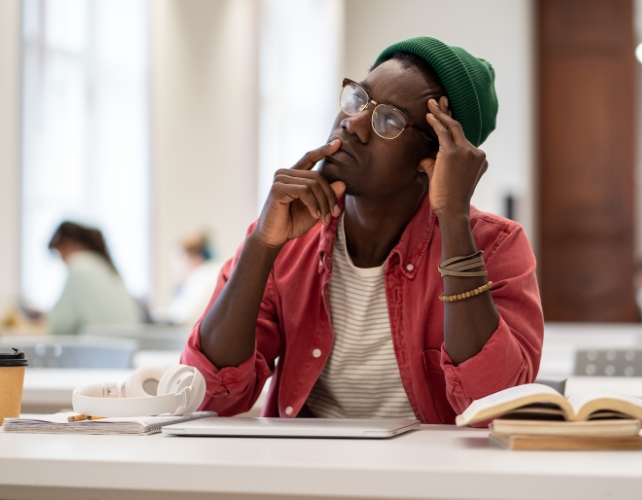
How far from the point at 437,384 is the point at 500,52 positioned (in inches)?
303

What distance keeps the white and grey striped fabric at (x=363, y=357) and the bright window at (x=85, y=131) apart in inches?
153

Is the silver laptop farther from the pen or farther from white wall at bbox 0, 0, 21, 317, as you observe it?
white wall at bbox 0, 0, 21, 317

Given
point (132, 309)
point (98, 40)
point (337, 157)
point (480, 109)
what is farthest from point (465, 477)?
point (98, 40)

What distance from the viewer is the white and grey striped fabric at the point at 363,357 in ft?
5.11

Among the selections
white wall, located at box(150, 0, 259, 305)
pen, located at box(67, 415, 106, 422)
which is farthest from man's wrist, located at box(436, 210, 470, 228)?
white wall, located at box(150, 0, 259, 305)

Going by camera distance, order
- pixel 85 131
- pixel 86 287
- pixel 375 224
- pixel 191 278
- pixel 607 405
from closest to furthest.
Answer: pixel 607 405 → pixel 375 224 → pixel 86 287 → pixel 85 131 → pixel 191 278

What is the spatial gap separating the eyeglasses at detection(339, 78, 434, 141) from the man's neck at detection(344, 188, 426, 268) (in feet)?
0.45

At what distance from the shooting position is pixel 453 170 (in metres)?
1.40

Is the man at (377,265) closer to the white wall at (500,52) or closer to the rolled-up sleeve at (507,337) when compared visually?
the rolled-up sleeve at (507,337)

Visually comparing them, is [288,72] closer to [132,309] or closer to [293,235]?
[132,309]

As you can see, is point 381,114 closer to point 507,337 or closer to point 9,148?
point 507,337

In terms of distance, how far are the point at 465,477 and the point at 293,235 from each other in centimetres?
76

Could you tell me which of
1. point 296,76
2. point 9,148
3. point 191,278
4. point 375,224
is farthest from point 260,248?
point 296,76

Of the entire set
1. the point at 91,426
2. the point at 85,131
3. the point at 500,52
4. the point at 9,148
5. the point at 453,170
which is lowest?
the point at 91,426
